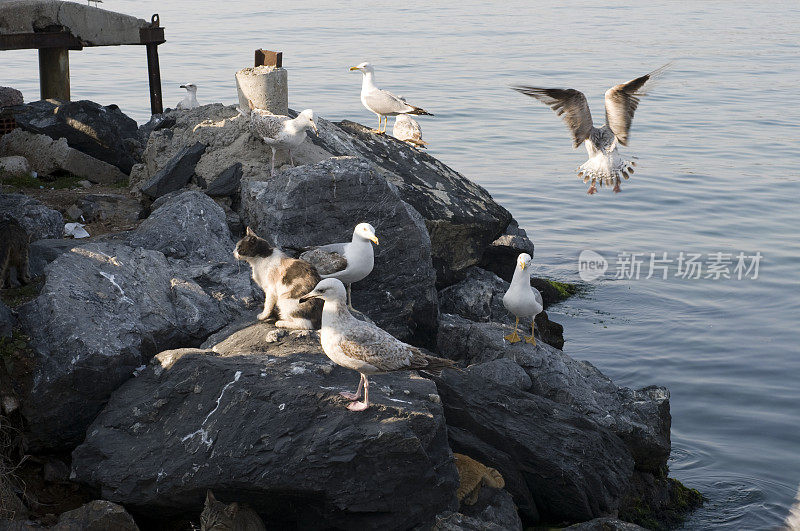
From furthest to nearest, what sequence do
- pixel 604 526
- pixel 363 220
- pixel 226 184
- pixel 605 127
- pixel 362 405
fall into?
pixel 605 127
pixel 226 184
pixel 363 220
pixel 604 526
pixel 362 405

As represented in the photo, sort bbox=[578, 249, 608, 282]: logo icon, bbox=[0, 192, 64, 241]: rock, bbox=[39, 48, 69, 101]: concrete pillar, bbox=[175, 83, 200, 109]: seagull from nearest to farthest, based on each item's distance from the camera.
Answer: bbox=[0, 192, 64, 241]: rock
bbox=[578, 249, 608, 282]: logo icon
bbox=[39, 48, 69, 101]: concrete pillar
bbox=[175, 83, 200, 109]: seagull

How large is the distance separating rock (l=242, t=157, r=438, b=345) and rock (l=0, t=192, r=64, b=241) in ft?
9.08

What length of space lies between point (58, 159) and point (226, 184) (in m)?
4.24

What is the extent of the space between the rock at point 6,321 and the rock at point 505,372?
14.9 feet

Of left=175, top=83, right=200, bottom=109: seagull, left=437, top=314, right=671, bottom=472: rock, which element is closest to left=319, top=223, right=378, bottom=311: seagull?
left=437, top=314, right=671, bottom=472: rock

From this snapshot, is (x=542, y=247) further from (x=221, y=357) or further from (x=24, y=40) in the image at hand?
(x=221, y=357)

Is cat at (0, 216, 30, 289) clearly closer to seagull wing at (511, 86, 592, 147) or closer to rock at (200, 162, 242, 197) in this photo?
rock at (200, 162, 242, 197)

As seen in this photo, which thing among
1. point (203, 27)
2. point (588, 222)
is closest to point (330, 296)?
point (588, 222)

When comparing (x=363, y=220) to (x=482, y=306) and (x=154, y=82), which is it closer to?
(x=482, y=306)

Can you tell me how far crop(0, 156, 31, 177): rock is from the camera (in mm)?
13812

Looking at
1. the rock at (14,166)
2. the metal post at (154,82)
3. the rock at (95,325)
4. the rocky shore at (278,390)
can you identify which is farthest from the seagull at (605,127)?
the metal post at (154,82)

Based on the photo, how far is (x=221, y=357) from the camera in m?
7.16

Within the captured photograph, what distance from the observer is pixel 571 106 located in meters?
11.4

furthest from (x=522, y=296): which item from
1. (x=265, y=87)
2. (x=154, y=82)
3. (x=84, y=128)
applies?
(x=154, y=82)
